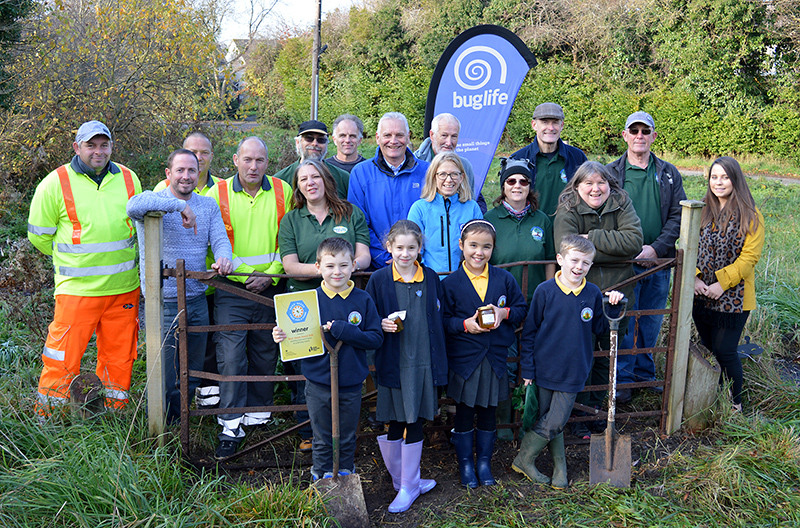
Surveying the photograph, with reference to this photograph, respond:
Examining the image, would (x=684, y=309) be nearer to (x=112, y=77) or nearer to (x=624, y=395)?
(x=624, y=395)

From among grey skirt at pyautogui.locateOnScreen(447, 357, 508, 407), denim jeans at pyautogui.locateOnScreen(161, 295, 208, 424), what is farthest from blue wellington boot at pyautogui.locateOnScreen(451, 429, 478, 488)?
denim jeans at pyautogui.locateOnScreen(161, 295, 208, 424)

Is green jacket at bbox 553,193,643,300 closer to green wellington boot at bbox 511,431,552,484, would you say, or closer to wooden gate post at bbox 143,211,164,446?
green wellington boot at bbox 511,431,552,484

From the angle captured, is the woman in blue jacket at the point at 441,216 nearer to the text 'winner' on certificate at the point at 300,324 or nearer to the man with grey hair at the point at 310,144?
the text 'winner' on certificate at the point at 300,324

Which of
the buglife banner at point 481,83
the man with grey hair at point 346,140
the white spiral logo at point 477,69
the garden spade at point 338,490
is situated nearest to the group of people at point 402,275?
the garden spade at point 338,490

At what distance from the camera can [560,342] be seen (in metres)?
3.56

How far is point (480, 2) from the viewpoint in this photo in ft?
76.7

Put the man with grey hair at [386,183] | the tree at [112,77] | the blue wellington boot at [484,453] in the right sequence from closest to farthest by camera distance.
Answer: the blue wellington boot at [484,453], the man with grey hair at [386,183], the tree at [112,77]

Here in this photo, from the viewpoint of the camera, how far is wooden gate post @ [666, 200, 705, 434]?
4.10 m

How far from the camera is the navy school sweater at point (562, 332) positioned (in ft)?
11.7

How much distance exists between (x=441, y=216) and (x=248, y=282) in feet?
4.48

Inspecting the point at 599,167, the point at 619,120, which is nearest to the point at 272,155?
the point at 619,120

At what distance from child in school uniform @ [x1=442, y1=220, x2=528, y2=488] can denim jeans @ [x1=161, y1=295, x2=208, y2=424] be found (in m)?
1.69

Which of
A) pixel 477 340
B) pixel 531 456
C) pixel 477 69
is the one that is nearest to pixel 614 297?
pixel 477 340

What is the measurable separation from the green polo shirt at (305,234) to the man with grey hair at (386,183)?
47 centimetres
